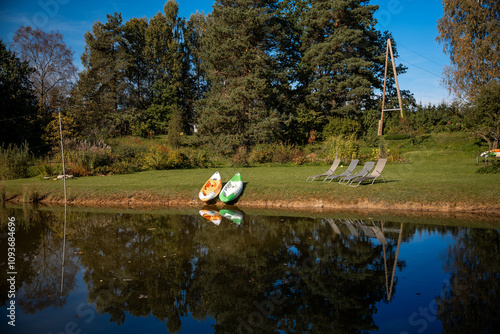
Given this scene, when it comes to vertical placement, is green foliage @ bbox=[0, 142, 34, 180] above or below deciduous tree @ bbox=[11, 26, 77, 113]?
below

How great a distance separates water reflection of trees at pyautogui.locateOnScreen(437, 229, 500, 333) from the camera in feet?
14.4

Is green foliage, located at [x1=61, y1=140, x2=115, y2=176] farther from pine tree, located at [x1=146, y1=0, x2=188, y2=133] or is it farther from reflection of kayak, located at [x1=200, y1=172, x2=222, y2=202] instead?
pine tree, located at [x1=146, y1=0, x2=188, y2=133]


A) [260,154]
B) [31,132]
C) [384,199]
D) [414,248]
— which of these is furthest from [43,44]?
[414,248]

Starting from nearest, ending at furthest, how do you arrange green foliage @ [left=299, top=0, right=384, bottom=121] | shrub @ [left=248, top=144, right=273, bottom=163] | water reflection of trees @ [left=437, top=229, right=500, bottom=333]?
water reflection of trees @ [left=437, top=229, right=500, bottom=333] → shrub @ [left=248, top=144, right=273, bottom=163] → green foliage @ [left=299, top=0, right=384, bottom=121]

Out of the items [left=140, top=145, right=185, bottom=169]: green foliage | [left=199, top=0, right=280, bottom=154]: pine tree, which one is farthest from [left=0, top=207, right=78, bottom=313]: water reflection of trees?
[left=199, top=0, right=280, bottom=154]: pine tree

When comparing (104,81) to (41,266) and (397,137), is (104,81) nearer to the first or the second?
(397,137)

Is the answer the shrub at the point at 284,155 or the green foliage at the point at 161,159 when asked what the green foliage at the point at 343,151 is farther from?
the green foliage at the point at 161,159

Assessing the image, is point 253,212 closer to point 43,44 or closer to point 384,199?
point 384,199

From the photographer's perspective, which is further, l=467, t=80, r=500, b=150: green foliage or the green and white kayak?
l=467, t=80, r=500, b=150: green foliage

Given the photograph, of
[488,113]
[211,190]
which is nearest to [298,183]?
[211,190]

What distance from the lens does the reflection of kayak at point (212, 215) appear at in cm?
1040

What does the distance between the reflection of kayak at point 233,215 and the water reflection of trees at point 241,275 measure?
0.79 m

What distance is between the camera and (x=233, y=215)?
36.7 ft

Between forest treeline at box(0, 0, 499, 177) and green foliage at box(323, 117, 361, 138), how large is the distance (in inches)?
4.3
